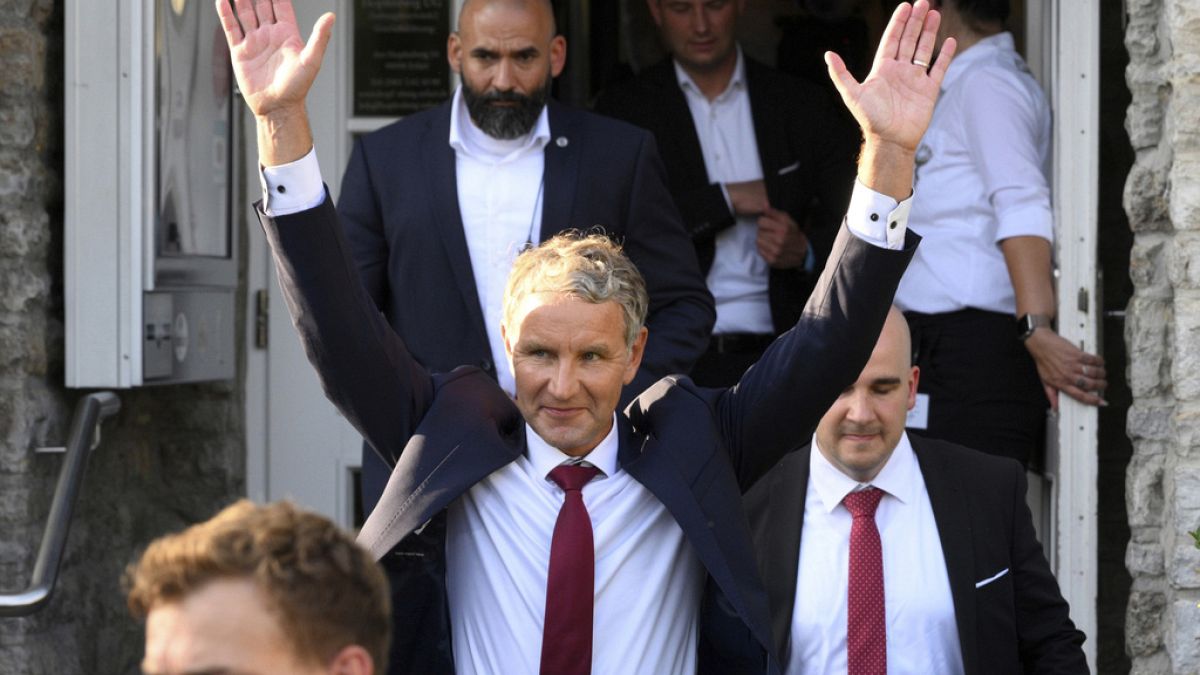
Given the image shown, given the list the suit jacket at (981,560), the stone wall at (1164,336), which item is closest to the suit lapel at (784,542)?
the suit jacket at (981,560)

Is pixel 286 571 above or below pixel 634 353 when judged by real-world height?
below

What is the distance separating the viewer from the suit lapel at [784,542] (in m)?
3.39

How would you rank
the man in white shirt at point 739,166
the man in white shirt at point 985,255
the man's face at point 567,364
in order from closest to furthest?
the man's face at point 567,364, the man in white shirt at point 985,255, the man in white shirt at point 739,166

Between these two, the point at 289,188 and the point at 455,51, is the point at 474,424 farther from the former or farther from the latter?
the point at 455,51

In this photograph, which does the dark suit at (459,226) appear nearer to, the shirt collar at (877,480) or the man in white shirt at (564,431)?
the shirt collar at (877,480)

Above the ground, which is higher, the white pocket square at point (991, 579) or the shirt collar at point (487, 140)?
the shirt collar at point (487, 140)

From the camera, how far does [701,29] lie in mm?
5320

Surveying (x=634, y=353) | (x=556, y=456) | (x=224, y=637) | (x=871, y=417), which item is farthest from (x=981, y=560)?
(x=224, y=637)

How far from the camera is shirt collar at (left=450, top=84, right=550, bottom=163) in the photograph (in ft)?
14.1

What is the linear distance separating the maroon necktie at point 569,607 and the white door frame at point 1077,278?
2.13 m

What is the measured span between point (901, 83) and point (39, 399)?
244cm

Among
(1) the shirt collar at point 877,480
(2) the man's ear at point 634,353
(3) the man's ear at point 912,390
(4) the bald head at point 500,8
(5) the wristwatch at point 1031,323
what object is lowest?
(1) the shirt collar at point 877,480

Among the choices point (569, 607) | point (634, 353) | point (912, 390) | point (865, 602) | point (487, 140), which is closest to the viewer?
point (569, 607)

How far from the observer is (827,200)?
214 inches
